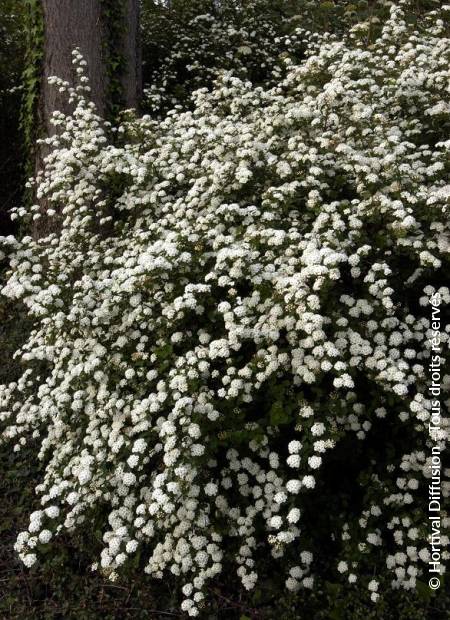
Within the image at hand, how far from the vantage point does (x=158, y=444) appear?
3.16 meters

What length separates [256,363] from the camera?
308 cm

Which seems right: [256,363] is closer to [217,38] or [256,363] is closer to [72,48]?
[72,48]

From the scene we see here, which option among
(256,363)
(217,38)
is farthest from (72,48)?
(256,363)

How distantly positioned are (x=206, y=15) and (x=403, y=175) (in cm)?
774

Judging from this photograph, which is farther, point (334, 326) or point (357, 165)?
point (357, 165)

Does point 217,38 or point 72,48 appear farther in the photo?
point 217,38

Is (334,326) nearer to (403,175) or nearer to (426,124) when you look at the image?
(403,175)

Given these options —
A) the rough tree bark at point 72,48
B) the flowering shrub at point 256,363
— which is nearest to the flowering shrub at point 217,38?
the rough tree bark at point 72,48

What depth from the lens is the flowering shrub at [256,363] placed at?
9.89 ft

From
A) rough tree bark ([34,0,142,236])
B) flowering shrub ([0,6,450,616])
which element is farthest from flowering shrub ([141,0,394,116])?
flowering shrub ([0,6,450,616])

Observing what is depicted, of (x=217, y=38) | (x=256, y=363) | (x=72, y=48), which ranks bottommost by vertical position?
(x=256, y=363)

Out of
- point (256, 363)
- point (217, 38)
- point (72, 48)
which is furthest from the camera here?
point (217, 38)

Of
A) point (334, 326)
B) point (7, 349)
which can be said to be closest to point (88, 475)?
point (334, 326)

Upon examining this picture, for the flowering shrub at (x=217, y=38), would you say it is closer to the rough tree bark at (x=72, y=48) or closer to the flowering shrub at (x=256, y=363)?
the rough tree bark at (x=72, y=48)
